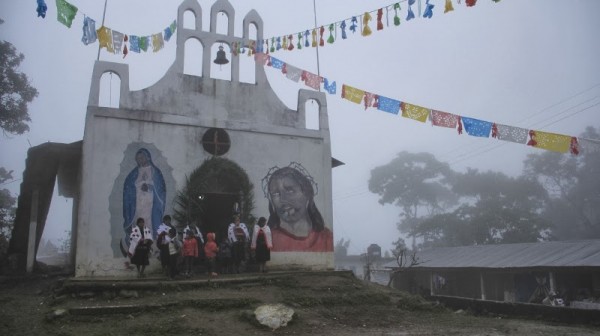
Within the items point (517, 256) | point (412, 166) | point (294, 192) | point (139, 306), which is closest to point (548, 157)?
point (412, 166)

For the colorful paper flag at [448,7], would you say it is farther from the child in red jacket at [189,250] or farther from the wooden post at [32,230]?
the wooden post at [32,230]

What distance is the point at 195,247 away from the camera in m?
12.1

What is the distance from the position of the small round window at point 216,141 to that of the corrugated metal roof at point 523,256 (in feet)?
45.2

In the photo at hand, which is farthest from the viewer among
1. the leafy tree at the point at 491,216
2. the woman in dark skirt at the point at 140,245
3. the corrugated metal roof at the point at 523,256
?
the leafy tree at the point at 491,216

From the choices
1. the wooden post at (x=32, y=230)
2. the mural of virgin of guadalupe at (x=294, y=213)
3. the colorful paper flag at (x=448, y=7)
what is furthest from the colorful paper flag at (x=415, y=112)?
the wooden post at (x=32, y=230)

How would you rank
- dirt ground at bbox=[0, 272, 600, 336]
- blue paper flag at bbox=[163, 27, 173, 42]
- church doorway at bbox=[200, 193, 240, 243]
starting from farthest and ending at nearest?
1. blue paper flag at bbox=[163, 27, 173, 42]
2. church doorway at bbox=[200, 193, 240, 243]
3. dirt ground at bbox=[0, 272, 600, 336]

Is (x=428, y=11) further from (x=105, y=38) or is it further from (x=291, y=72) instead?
(x=105, y=38)

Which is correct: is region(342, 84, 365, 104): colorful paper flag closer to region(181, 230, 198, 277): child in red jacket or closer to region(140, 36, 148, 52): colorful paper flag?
region(140, 36, 148, 52): colorful paper flag

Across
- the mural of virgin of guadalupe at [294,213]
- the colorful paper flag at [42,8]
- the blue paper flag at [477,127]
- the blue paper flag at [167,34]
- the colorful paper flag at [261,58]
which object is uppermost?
the blue paper flag at [167,34]

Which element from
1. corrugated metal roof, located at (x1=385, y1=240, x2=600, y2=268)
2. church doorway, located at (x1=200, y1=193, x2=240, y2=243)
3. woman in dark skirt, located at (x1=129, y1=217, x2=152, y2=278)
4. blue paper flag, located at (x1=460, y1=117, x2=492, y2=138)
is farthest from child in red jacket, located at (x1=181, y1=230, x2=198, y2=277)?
corrugated metal roof, located at (x1=385, y1=240, x2=600, y2=268)

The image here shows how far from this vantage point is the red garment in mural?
14.2 metres

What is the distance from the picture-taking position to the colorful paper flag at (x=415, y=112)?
14875mm

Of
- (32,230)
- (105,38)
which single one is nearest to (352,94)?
(105,38)

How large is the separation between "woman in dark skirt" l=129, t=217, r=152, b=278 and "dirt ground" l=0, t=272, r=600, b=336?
3.20 feet
